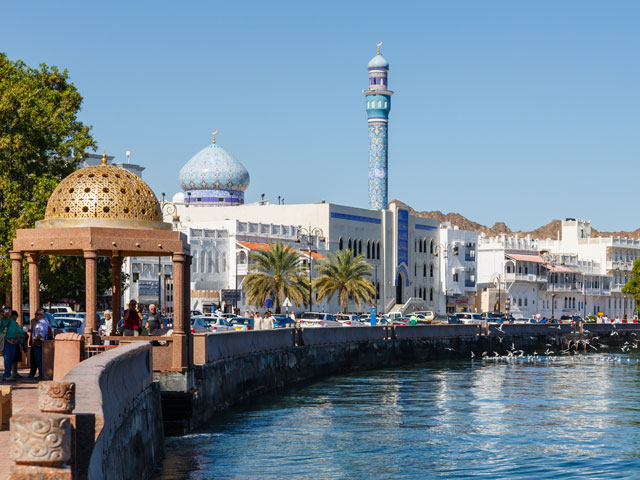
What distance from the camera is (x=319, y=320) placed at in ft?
227

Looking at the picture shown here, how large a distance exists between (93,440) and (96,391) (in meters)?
1.72

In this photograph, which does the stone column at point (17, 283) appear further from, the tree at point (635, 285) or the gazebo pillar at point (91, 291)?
the tree at point (635, 285)

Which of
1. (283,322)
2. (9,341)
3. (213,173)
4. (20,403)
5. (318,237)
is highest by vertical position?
(213,173)

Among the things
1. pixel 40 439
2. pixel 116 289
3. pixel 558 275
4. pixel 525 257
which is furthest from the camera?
pixel 558 275

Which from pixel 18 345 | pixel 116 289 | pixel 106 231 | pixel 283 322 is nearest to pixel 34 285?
pixel 18 345

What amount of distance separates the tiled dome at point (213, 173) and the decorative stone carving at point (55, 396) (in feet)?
323

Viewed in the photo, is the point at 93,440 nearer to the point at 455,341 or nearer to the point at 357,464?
the point at 357,464

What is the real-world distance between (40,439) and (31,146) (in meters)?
36.5

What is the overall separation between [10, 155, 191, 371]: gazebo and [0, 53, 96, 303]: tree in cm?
1842

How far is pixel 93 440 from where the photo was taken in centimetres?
1059

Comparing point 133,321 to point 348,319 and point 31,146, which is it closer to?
point 31,146

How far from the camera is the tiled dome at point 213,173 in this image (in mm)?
107812

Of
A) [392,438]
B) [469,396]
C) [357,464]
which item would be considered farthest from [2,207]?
[357,464]

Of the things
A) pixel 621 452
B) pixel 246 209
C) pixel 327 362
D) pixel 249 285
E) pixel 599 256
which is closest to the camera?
pixel 621 452
